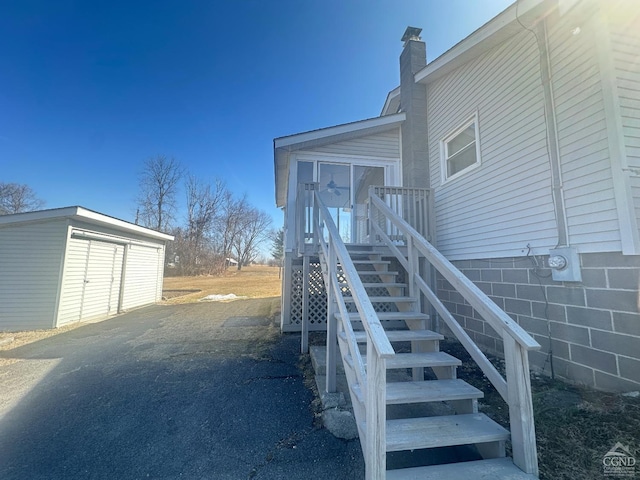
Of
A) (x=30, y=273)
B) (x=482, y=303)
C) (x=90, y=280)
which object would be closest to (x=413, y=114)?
(x=482, y=303)

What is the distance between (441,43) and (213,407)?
997 centimetres

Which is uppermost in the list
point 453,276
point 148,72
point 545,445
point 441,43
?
point 148,72

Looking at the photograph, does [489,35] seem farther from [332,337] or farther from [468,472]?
[468,472]

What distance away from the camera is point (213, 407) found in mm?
2811

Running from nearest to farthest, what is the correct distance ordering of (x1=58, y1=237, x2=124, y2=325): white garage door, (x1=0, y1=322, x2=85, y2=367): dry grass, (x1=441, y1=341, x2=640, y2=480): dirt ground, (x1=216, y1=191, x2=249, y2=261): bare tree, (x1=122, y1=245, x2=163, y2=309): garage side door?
(x1=441, y1=341, x2=640, y2=480): dirt ground
(x1=0, y1=322, x2=85, y2=367): dry grass
(x1=58, y1=237, x2=124, y2=325): white garage door
(x1=122, y1=245, x2=163, y2=309): garage side door
(x1=216, y1=191, x2=249, y2=261): bare tree

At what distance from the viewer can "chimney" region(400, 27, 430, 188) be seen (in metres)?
6.29

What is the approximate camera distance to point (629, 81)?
9.25ft

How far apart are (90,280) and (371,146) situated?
9.03 m

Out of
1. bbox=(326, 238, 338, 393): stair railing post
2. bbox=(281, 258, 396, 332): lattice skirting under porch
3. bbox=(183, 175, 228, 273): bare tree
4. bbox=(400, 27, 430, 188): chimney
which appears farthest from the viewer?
bbox=(183, 175, 228, 273): bare tree

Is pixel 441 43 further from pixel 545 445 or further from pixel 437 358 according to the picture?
pixel 545 445

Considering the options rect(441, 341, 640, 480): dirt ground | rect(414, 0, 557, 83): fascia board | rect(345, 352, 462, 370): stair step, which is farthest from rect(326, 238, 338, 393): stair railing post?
rect(414, 0, 557, 83): fascia board

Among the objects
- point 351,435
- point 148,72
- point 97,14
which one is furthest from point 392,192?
point 148,72

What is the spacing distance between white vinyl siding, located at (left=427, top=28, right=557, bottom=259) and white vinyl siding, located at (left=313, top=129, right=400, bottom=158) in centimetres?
144

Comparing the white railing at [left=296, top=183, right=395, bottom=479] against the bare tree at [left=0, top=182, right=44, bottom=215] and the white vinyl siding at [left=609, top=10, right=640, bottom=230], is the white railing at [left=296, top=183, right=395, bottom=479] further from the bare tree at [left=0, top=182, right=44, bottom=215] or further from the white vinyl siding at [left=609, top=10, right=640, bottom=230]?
the bare tree at [left=0, top=182, right=44, bottom=215]
